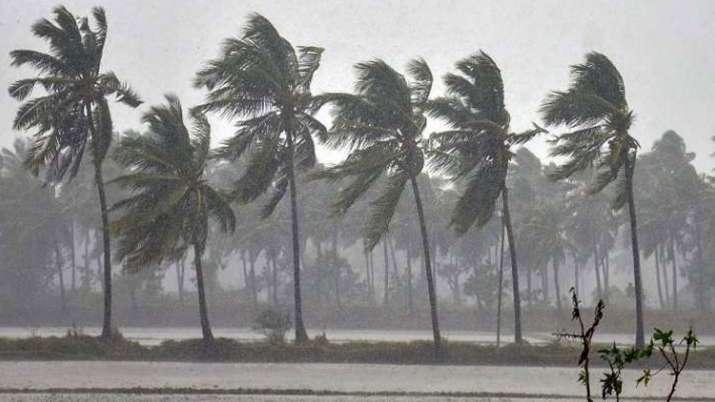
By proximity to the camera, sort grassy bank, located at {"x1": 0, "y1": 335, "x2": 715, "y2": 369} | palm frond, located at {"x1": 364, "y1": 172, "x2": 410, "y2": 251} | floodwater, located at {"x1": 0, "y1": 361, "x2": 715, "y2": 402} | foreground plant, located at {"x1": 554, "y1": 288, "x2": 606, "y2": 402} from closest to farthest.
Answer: foreground plant, located at {"x1": 554, "y1": 288, "x2": 606, "y2": 402} < floodwater, located at {"x1": 0, "y1": 361, "x2": 715, "y2": 402} < grassy bank, located at {"x1": 0, "y1": 335, "x2": 715, "y2": 369} < palm frond, located at {"x1": 364, "y1": 172, "x2": 410, "y2": 251}

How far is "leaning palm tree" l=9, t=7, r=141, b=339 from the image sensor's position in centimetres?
2634

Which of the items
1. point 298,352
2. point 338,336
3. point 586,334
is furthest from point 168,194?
point 586,334

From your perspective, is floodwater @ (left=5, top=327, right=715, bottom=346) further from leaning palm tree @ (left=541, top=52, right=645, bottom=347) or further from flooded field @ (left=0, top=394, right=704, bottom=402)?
flooded field @ (left=0, top=394, right=704, bottom=402)

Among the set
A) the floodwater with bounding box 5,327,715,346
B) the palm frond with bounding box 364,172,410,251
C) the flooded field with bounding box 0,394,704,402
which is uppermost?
the palm frond with bounding box 364,172,410,251

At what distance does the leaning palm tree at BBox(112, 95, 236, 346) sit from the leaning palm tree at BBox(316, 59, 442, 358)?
5.39 meters

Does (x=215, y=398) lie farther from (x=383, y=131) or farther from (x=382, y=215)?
(x=383, y=131)

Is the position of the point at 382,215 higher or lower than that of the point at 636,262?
higher

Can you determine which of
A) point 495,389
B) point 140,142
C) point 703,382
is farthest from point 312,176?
point 703,382

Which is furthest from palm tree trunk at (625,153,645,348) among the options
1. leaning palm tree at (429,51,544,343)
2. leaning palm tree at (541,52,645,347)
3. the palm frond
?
the palm frond

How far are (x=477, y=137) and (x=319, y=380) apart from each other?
12717 millimetres

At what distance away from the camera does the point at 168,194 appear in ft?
85.1

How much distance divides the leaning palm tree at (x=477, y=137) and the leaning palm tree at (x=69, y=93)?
12.8 m

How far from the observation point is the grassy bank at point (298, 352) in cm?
2377

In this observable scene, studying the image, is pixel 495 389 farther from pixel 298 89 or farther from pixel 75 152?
pixel 75 152
